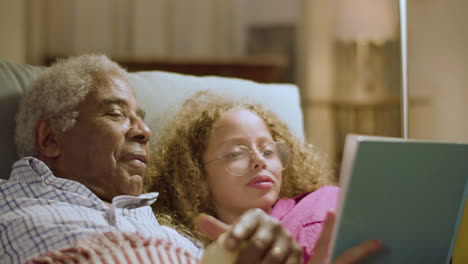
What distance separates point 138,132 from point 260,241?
2.00 ft

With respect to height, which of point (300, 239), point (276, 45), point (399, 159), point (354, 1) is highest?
point (354, 1)

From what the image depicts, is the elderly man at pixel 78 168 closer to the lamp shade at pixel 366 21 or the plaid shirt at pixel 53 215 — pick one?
the plaid shirt at pixel 53 215

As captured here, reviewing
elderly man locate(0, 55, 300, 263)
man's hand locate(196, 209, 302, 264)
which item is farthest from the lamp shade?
man's hand locate(196, 209, 302, 264)

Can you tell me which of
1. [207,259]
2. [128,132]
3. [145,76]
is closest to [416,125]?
[145,76]

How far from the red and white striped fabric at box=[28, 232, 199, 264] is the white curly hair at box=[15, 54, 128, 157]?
37 centimetres

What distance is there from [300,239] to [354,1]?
110 inches

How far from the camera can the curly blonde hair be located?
1.33 meters

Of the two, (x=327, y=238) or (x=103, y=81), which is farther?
(x=103, y=81)

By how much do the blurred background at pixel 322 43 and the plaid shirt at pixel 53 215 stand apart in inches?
91.3

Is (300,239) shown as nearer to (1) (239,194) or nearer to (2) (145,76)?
(1) (239,194)

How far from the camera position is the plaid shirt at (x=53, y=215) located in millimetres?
941

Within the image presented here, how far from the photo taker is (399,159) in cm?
70

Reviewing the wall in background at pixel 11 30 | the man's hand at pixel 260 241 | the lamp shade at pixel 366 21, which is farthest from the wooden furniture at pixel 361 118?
the man's hand at pixel 260 241

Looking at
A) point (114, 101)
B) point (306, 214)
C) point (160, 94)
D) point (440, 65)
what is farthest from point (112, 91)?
point (440, 65)
